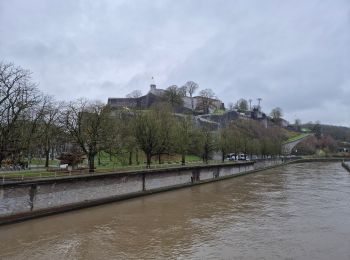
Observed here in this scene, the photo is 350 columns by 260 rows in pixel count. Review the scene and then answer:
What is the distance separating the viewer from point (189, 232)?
21.1 metres

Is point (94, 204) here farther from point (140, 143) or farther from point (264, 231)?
point (140, 143)

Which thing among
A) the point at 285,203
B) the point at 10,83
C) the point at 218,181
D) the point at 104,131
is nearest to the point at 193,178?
the point at 218,181

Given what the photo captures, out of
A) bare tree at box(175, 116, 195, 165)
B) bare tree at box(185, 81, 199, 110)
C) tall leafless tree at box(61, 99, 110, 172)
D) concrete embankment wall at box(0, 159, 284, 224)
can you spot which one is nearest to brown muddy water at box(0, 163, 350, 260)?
concrete embankment wall at box(0, 159, 284, 224)

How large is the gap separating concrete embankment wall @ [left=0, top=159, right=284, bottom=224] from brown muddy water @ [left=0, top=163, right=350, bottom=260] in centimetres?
88

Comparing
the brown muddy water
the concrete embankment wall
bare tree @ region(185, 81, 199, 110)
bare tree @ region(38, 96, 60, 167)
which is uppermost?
bare tree @ region(185, 81, 199, 110)

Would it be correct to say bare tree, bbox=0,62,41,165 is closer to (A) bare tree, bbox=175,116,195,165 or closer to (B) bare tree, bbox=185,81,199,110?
(A) bare tree, bbox=175,116,195,165

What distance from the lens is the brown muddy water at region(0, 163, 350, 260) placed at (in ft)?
56.3

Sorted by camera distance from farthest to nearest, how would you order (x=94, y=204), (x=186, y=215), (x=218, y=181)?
(x=218, y=181), (x=94, y=204), (x=186, y=215)

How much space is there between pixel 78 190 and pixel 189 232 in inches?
426

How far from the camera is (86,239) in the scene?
19.6 m

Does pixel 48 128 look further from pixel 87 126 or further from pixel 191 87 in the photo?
pixel 191 87

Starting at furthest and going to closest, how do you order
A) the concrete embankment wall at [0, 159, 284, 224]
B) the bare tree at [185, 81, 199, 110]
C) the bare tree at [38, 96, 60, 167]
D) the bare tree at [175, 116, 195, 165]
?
1. the bare tree at [185, 81, 199, 110]
2. the bare tree at [175, 116, 195, 165]
3. the bare tree at [38, 96, 60, 167]
4. the concrete embankment wall at [0, 159, 284, 224]

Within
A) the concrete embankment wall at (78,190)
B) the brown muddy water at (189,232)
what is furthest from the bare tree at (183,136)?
the brown muddy water at (189,232)

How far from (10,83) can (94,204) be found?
38.2 feet
